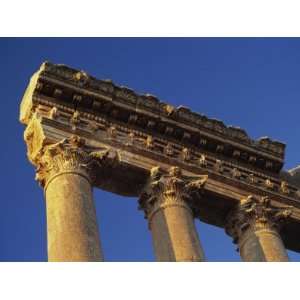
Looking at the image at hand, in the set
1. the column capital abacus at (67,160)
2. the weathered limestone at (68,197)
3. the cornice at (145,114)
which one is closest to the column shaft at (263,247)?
the cornice at (145,114)

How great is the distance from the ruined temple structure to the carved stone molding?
0.11ft

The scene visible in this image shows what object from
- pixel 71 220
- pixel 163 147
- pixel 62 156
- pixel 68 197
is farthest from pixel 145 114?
pixel 71 220

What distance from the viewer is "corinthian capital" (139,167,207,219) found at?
70.6 ft

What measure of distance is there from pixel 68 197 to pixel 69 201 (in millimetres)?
174

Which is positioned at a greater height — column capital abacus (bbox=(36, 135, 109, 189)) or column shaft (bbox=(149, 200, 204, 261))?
column capital abacus (bbox=(36, 135, 109, 189))

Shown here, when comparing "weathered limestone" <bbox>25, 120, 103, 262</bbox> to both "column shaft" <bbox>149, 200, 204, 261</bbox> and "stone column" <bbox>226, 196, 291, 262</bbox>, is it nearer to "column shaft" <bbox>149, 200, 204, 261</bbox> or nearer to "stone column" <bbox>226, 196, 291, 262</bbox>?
"column shaft" <bbox>149, 200, 204, 261</bbox>

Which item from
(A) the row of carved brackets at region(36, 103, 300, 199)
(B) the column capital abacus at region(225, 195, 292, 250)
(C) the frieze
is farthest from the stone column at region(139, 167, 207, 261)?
(C) the frieze

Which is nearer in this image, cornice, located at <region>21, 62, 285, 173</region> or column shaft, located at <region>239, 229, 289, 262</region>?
column shaft, located at <region>239, 229, 289, 262</region>

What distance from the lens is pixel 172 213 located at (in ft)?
68.9

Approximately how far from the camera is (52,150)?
20375mm

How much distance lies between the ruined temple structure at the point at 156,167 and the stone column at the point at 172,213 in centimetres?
3

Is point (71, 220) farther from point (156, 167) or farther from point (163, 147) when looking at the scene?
point (163, 147)

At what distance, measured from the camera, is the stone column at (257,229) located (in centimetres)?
2200

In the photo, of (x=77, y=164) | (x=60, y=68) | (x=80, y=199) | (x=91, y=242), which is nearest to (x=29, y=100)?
(x=60, y=68)
